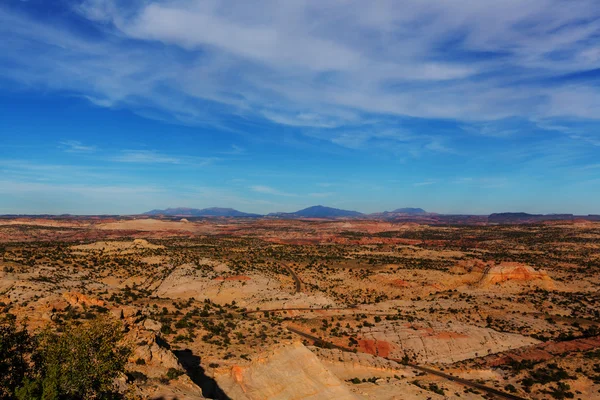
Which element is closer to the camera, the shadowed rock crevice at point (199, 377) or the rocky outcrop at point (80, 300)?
the shadowed rock crevice at point (199, 377)

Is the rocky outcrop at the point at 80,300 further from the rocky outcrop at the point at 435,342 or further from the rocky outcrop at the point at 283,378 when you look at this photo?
the rocky outcrop at the point at 435,342

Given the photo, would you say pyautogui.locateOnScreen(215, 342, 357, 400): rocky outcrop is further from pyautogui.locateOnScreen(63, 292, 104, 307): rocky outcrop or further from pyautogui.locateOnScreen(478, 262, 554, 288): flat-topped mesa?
pyautogui.locateOnScreen(478, 262, 554, 288): flat-topped mesa

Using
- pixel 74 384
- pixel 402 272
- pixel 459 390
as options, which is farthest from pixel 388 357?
pixel 402 272

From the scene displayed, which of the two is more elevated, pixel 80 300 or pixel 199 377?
pixel 80 300

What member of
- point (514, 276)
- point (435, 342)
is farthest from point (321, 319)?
point (514, 276)

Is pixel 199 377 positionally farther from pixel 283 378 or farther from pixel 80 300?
pixel 80 300

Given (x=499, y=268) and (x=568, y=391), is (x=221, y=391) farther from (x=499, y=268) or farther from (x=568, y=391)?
(x=499, y=268)

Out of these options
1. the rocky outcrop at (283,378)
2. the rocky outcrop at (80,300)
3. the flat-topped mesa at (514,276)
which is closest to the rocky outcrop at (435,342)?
the rocky outcrop at (283,378)

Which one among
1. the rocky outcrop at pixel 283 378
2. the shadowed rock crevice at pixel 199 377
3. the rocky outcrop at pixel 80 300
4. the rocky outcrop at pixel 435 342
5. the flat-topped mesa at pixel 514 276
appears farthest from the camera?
the flat-topped mesa at pixel 514 276
